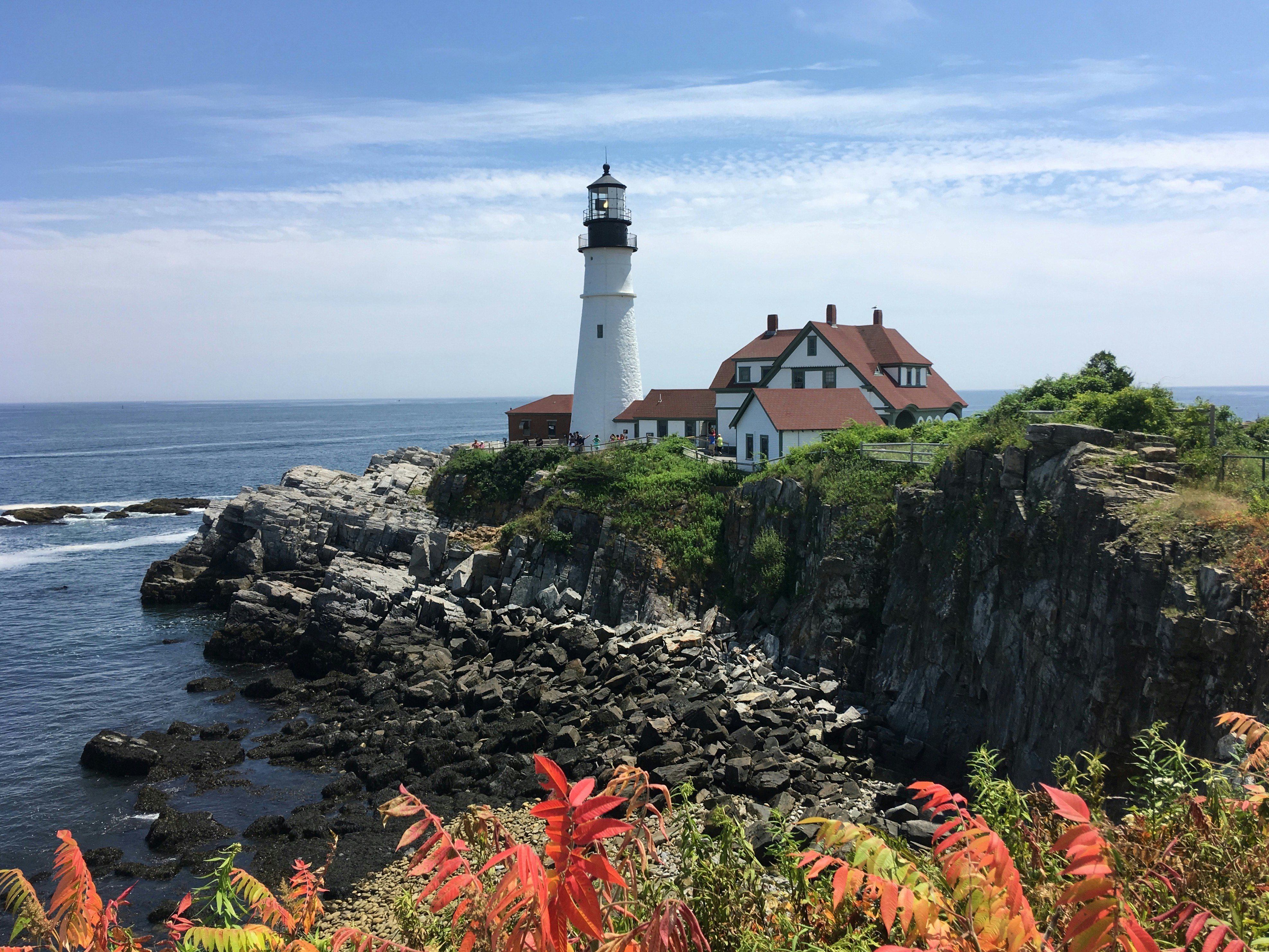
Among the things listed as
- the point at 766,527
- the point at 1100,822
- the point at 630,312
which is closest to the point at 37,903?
the point at 1100,822

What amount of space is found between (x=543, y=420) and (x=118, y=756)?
35.3 metres

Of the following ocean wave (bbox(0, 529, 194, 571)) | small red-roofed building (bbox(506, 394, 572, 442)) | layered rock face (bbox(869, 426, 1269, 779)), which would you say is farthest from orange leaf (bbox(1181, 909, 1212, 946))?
ocean wave (bbox(0, 529, 194, 571))

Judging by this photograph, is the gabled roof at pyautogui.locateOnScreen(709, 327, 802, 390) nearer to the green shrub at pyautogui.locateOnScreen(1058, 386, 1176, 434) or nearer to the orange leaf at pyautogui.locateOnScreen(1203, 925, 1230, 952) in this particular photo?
the green shrub at pyautogui.locateOnScreen(1058, 386, 1176, 434)

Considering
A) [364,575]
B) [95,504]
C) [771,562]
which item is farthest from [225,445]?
[771,562]

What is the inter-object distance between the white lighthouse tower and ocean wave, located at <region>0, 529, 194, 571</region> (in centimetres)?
2915

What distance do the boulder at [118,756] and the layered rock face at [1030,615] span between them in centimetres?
1886

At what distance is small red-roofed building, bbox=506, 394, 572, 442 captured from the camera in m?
55.3

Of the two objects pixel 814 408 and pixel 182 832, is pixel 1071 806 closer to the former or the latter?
pixel 182 832

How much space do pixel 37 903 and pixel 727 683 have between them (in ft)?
78.4

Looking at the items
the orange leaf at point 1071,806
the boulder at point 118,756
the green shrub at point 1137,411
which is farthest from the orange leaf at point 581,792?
the boulder at point 118,756

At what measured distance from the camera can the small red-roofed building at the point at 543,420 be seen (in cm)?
5531

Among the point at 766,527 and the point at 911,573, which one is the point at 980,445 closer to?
the point at 911,573

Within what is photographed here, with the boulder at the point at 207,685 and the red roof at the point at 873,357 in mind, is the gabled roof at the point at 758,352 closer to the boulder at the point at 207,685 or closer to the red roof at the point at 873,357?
the red roof at the point at 873,357

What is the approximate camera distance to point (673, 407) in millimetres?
48562
